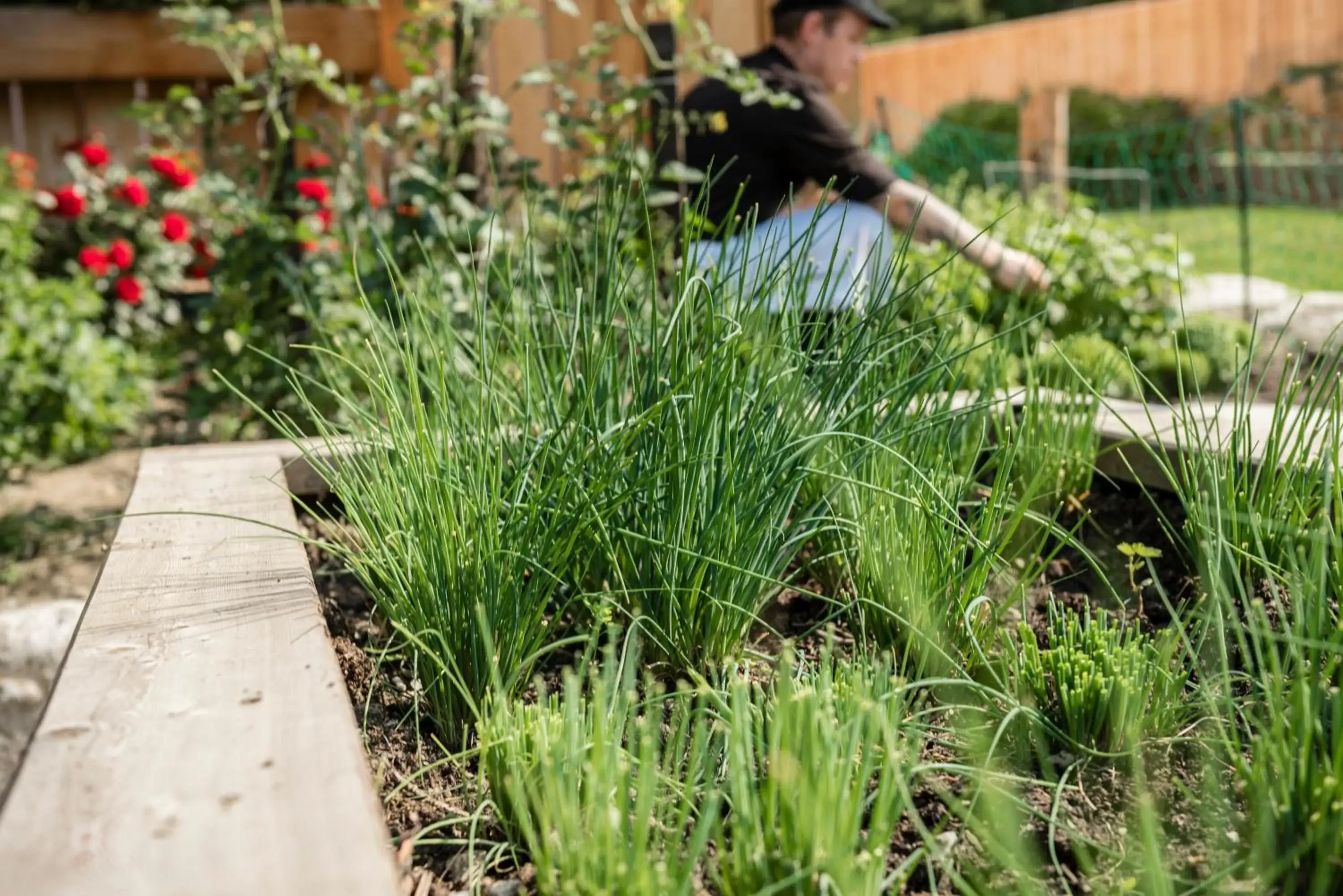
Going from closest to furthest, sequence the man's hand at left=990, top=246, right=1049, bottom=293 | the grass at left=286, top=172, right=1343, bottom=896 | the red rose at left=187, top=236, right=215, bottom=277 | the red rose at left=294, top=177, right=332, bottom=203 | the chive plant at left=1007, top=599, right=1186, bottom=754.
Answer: the grass at left=286, top=172, right=1343, bottom=896 < the chive plant at left=1007, top=599, right=1186, bottom=754 < the man's hand at left=990, top=246, right=1049, bottom=293 < the red rose at left=294, top=177, right=332, bottom=203 < the red rose at left=187, top=236, right=215, bottom=277

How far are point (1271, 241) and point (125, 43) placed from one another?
7.91 metres

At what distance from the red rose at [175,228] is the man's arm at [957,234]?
2889 millimetres

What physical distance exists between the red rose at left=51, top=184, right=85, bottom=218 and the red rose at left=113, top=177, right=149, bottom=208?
0.15 m

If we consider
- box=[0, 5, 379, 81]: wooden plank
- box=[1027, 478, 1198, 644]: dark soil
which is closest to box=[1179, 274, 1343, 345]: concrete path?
box=[1027, 478, 1198, 644]: dark soil

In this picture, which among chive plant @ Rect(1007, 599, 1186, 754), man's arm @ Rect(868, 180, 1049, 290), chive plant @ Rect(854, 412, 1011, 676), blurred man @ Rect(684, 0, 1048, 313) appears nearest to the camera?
chive plant @ Rect(1007, 599, 1186, 754)

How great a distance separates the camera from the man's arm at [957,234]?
2.47 metres

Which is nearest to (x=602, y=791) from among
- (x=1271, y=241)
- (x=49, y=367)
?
(x=49, y=367)

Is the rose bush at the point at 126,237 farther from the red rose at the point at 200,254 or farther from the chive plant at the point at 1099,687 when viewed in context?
the chive plant at the point at 1099,687

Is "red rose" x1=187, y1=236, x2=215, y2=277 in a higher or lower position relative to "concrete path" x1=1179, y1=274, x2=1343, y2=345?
higher

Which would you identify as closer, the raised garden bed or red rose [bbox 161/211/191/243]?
the raised garden bed

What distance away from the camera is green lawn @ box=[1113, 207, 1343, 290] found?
25.3 ft

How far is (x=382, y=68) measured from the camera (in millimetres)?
4879

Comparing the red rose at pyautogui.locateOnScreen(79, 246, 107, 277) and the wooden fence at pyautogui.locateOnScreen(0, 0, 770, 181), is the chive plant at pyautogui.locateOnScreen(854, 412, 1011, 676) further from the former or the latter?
the red rose at pyautogui.locateOnScreen(79, 246, 107, 277)

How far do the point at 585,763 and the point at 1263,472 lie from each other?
3.20ft
